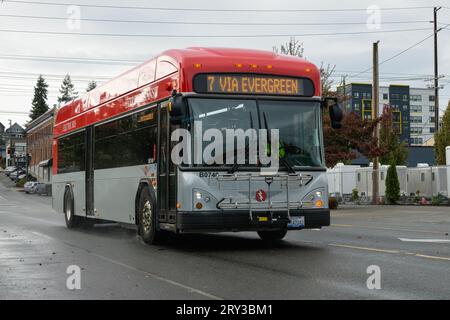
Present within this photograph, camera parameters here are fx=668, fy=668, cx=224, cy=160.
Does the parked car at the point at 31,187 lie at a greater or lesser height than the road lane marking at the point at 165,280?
lesser

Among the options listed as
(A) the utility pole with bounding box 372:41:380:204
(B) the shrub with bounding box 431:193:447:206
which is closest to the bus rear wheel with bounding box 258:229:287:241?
(B) the shrub with bounding box 431:193:447:206

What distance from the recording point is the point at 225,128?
11203 millimetres

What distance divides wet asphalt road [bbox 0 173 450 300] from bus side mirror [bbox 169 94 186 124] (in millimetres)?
2277

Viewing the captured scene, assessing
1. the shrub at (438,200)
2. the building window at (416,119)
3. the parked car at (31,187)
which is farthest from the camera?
the building window at (416,119)

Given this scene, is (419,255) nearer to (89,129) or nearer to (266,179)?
(266,179)

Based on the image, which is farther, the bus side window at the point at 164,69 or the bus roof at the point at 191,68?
the bus side window at the point at 164,69

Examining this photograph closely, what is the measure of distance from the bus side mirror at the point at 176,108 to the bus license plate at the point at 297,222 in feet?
8.48

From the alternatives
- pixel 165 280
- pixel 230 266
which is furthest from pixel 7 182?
pixel 165 280

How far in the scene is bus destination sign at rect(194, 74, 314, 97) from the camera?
1144cm

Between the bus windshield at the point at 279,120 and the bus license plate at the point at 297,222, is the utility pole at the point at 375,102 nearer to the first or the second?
the bus windshield at the point at 279,120

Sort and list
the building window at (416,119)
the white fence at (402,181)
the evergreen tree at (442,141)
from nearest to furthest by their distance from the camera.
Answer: the white fence at (402,181)
the evergreen tree at (442,141)
the building window at (416,119)

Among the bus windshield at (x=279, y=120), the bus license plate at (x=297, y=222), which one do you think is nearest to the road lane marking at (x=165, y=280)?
the bus windshield at (x=279, y=120)

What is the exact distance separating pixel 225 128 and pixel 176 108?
0.91 meters

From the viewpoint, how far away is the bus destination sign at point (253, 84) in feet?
37.5
